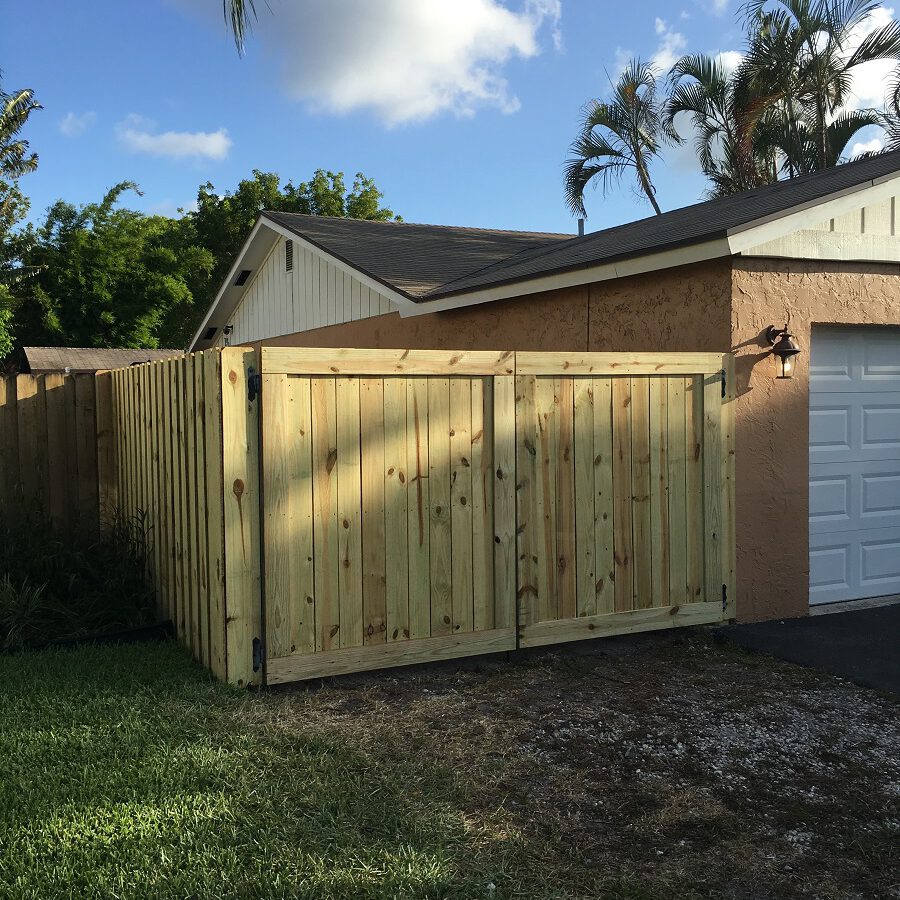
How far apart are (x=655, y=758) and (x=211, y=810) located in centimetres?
198

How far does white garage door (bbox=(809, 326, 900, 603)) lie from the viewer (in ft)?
22.8

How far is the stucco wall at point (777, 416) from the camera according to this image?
21.2 feet

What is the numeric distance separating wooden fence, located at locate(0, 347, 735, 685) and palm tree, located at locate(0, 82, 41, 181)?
34.5 meters

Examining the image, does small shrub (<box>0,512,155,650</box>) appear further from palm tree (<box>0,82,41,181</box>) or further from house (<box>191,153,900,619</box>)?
palm tree (<box>0,82,41,181</box>)

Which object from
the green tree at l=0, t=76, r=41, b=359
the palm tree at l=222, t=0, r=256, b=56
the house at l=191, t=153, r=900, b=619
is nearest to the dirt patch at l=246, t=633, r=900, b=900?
the house at l=191, t=153, r=900, b=619

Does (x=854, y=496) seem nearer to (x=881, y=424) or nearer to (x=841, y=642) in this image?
(x=881, y=424)

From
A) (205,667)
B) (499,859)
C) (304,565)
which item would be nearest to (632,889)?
(499,859)

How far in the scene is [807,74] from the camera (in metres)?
24.1

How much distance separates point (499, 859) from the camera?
324 centimetres

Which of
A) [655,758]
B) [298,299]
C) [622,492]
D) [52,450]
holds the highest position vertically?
[298,299]

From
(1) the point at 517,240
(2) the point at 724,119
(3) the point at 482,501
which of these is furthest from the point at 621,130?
(3) the point at 482,501

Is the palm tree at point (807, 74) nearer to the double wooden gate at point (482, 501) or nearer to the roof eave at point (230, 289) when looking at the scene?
the roof eave at point (230, 289)

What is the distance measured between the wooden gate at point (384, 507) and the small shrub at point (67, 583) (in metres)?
1.63

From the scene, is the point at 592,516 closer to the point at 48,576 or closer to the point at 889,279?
the point at 889,279
